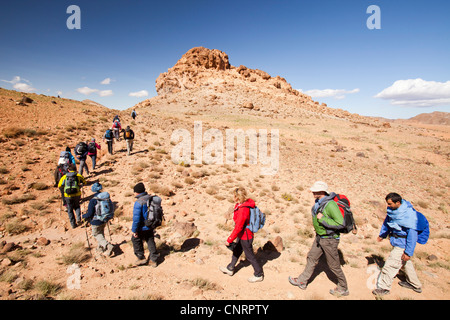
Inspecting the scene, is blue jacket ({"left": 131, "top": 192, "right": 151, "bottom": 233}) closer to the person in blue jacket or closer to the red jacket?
the red jacket

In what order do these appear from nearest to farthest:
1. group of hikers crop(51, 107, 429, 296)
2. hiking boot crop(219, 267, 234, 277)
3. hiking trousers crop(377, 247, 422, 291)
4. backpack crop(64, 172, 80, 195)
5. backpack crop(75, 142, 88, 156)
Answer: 1. group of hikers crop(51, 107, 429, 296)
2. hiking trousers crop(377, 247, 422, 291)
3. hiking boot crop(219, 267, 234, 277)
4. backpack crop(64, 172, 80, 195)
5. backpack crop(75, 142, 88, 156)

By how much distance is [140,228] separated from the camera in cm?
470

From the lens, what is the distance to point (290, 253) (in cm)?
603

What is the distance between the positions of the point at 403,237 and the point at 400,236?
0.17 feet

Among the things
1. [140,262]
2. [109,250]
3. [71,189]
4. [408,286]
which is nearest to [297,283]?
[408,286]

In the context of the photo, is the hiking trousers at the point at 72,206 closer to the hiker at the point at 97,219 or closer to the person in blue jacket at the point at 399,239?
the hiker at the point at 97,219

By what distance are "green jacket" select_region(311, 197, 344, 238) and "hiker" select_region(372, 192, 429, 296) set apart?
1.25m

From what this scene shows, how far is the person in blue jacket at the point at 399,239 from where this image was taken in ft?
12.7

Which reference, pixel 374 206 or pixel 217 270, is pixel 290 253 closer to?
pixel 217 270

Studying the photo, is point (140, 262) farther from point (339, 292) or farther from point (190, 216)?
point (339, 292)

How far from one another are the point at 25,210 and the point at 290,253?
9506 millimetres

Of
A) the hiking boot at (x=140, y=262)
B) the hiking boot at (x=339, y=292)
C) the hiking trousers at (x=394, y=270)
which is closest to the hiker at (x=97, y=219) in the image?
the hiking boot at (x=140, y=262)

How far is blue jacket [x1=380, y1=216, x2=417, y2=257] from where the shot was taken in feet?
12.7

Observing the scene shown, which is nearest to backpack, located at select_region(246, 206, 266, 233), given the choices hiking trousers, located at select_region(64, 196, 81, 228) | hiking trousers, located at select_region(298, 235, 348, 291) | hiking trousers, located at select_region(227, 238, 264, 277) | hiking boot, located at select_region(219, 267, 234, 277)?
hiking trousers, located at select_region(227, 238, 264, 277)
